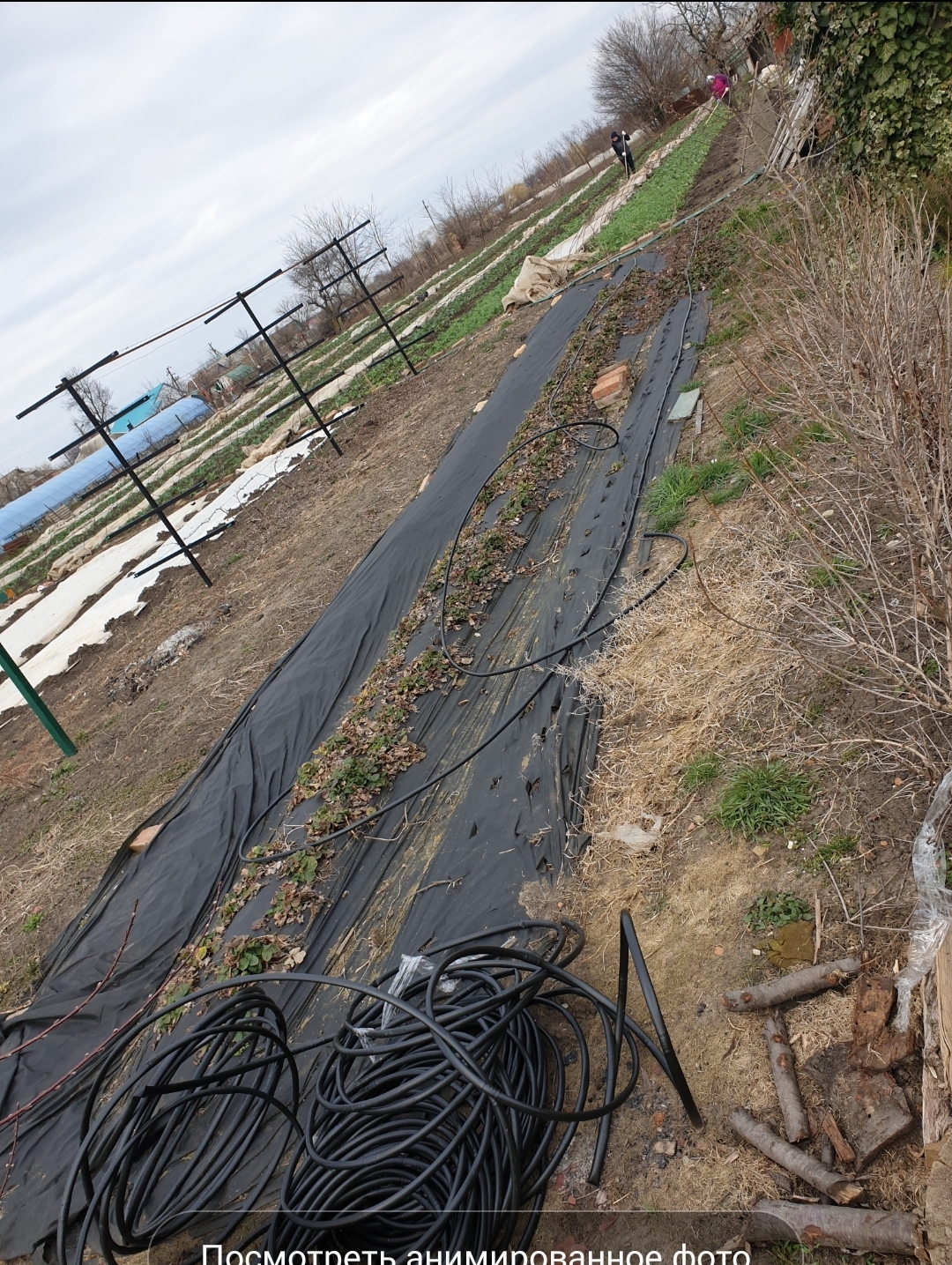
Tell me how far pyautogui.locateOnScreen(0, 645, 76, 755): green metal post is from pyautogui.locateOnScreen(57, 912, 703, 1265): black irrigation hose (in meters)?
5.40

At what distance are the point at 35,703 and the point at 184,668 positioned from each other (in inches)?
62.8

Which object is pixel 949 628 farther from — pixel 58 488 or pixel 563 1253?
pixel 58 488

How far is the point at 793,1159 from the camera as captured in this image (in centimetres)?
221

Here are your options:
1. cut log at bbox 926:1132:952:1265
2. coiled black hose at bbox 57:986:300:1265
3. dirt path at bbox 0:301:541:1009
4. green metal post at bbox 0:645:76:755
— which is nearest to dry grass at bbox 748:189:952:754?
cut log at bbox 926:1132:952:1265

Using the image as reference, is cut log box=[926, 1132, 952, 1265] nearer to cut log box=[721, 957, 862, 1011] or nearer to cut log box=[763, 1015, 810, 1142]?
cut log box=[763, 1015, 810, 1142]

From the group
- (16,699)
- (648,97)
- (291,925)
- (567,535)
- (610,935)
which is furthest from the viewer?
(648,97)

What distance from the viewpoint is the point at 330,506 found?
1156 centimetres

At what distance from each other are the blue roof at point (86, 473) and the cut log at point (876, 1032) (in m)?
36.3

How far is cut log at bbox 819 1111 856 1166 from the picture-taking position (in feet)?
7.07

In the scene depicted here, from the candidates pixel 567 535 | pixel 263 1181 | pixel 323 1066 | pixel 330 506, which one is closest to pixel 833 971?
pixel 323 1066

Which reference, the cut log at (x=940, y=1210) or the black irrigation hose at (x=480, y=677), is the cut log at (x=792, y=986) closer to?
the cut log at (x=940, y=1210)

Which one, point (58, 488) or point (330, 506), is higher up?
point (58, 488)

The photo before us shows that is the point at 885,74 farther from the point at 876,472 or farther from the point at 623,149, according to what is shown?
the point at 623,149

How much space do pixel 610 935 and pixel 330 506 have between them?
30.8ft
